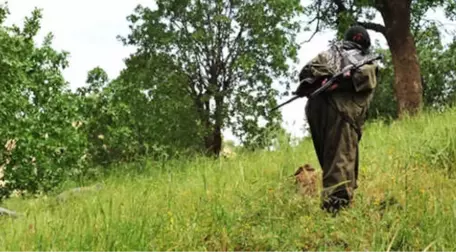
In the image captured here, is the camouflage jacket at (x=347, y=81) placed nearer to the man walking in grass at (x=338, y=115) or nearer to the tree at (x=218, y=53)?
the man walking in grass at (x=338, y=115)

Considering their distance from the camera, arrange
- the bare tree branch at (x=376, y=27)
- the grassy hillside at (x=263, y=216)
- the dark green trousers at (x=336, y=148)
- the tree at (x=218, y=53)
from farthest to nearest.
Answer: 1. the tree at (x=218, y=53)
2. the bare tree branch at (x=376, y=27)
3. the dark green trousers at (x=336, y=148)
4. the grassy hillside at (x=263, y=216)

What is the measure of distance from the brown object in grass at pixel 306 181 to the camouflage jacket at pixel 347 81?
1.15m

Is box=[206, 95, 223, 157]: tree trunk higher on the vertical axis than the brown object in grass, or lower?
higher

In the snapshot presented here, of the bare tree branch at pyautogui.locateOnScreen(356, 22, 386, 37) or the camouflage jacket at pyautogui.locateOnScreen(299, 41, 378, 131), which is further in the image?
the bare tree branch at pyautogui.locateOnScreen(356, 22, 386, 37)

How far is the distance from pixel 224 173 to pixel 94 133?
14.6m

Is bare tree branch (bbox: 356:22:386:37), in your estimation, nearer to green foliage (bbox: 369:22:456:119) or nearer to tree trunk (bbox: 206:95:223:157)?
tree trunk (bbox: 206:95:223:157)

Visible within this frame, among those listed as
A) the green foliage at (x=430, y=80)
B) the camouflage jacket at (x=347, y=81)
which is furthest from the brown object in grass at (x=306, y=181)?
the green foliage at (x=430, y=80)

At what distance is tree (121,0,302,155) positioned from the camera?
2317 centimetres

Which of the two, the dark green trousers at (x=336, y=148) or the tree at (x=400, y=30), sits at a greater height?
the tree at (x=400, y=30)

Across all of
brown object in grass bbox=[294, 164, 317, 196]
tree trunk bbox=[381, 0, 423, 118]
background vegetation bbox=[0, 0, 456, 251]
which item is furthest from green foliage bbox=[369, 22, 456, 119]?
brown object in grass bbox=[294, 164, 317, 196]

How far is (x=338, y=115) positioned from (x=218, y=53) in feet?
62.5

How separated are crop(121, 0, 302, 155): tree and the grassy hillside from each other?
16.1 meters

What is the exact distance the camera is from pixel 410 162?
21.6ft

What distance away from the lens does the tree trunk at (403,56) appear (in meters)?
13.4
